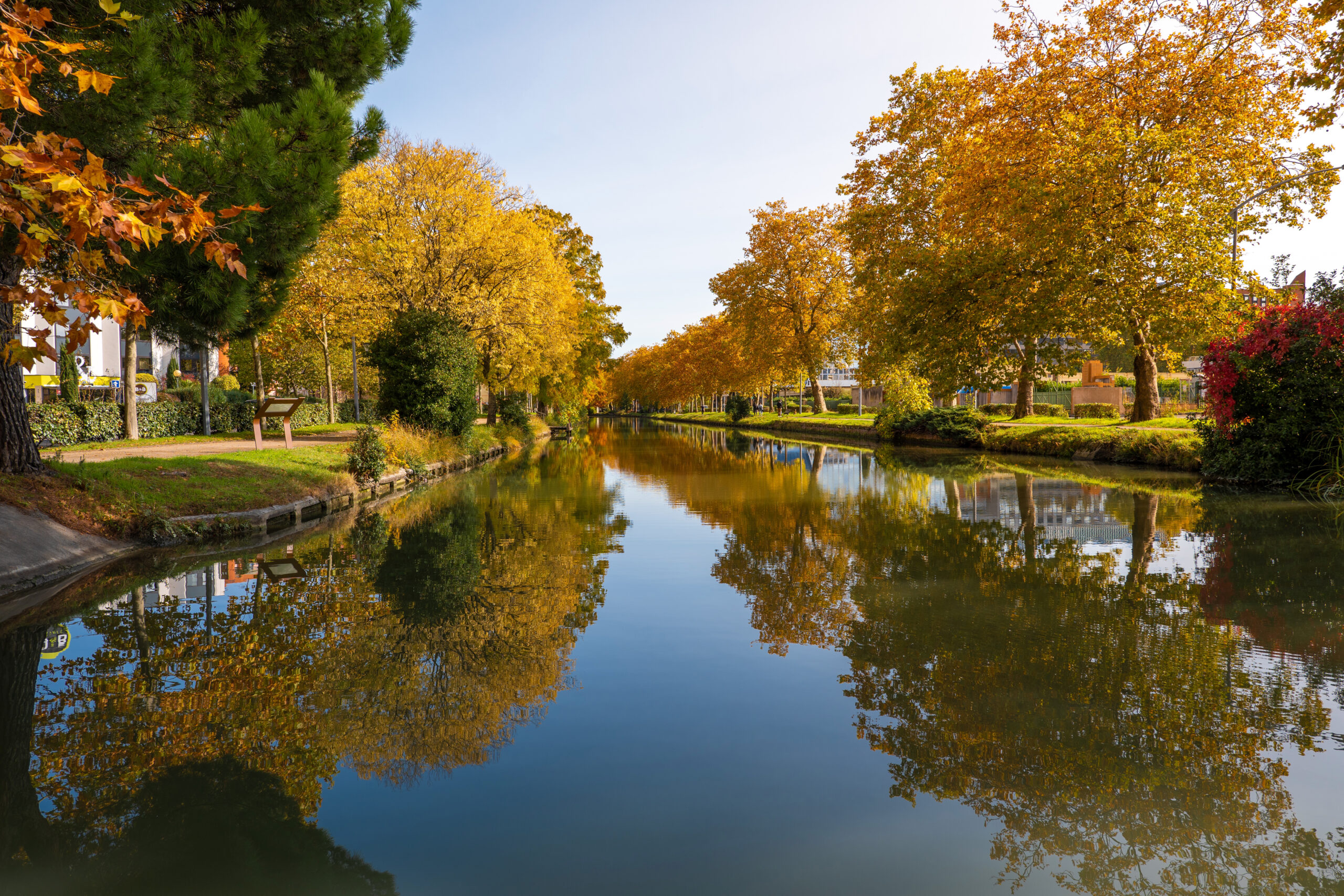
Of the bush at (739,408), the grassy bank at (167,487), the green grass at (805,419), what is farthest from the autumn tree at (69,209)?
the bush at (739,408)

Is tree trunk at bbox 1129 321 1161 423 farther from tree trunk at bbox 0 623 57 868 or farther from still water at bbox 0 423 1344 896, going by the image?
tree trunk at bbox 0 623 57 868

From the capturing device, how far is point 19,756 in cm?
408

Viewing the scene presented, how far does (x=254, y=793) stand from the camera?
145 inches

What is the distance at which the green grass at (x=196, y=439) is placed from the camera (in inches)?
735

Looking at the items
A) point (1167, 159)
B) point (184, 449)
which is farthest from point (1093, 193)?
point (184, 449)

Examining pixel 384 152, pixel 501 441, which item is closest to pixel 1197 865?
pixel 384 152

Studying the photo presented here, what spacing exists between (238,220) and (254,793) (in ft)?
24.0

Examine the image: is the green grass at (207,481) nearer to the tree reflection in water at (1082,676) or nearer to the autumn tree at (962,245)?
the tree reflection in water at (1082,676)

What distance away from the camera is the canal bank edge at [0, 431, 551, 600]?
7934 millimetres

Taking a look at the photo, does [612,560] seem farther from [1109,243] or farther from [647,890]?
[1109,243]

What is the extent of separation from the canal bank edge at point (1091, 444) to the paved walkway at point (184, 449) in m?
21.4

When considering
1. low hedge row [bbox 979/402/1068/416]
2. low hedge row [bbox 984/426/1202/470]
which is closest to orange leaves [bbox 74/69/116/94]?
low hedge row [bbox 984/426/1202/470]

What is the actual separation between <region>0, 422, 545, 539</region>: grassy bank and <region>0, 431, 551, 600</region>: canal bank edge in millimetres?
161

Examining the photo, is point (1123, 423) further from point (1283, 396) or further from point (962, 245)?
point (1283, 396)
